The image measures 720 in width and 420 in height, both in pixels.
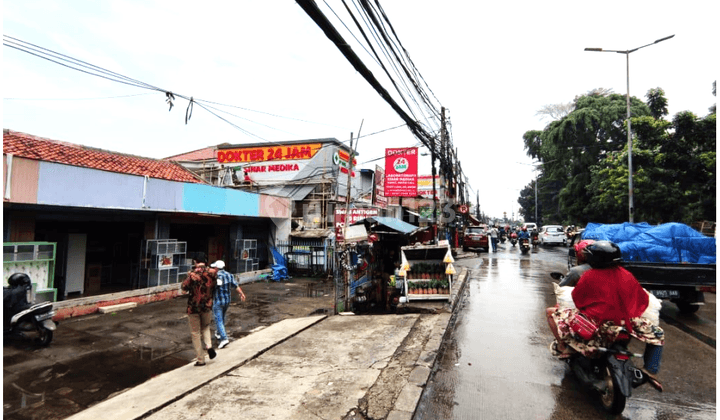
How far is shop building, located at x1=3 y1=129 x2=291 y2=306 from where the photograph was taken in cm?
807

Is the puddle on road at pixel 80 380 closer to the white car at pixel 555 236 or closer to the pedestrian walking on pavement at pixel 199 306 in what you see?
the pedestrian walking on pavement at pixel 199 306

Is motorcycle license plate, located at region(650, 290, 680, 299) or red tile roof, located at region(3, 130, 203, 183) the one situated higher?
red tile roof, located at region(3, 130, 203, 183)

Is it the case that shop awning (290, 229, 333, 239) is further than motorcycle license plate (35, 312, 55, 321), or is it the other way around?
shop awning (290, 229, 333, 239)

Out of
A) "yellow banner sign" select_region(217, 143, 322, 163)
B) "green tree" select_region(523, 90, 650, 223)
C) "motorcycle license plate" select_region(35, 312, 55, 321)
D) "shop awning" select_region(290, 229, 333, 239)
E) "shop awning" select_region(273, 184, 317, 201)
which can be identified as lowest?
"motorcycle license plate" select_region(35, 312, 55, 321)

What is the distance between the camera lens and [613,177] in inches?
800

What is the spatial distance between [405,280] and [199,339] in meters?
4.91

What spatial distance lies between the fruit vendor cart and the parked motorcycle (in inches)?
269

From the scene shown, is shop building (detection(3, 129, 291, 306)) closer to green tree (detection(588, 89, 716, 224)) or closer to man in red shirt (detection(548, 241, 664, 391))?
man in red shirt (detection(548, 241, 664, 391))

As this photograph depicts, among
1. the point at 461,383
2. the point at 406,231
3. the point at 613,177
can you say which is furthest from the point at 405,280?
the point at 613,177

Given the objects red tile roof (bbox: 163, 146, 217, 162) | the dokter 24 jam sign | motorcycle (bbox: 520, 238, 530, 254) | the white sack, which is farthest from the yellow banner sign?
the white sack

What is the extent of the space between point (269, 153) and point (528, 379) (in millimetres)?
18557

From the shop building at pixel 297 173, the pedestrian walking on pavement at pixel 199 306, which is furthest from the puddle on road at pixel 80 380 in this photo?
the shop building at pixel 297 173

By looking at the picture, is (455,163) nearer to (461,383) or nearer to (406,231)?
(406,231)

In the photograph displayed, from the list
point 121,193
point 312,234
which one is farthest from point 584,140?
point 121,193
